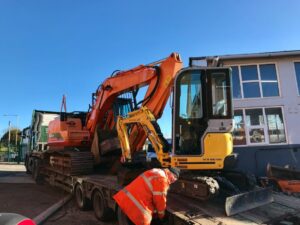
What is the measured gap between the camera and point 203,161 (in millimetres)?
6215

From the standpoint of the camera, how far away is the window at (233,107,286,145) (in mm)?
15516

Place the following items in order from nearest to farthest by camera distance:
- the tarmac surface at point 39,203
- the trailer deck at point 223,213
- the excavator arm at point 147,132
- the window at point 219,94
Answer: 1. the trailer deck at point 223,213
2. the window at point 219,94
3. the excavator arm at point 147,132
4. the tarmac surface at point 39,203

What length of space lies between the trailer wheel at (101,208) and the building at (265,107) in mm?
8730

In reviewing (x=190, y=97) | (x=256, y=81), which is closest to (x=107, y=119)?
(x=190, y=97)

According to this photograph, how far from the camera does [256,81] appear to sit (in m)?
16.2

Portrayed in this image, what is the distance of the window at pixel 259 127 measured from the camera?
15.5 metres

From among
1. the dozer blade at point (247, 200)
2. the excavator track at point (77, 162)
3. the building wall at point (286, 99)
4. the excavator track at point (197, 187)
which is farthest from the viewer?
the building wall at point (286, 99)

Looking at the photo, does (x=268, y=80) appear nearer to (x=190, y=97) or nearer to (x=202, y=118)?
(x=190, y=97)

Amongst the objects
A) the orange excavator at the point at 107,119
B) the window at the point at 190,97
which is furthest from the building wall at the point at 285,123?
the window at the point at 190,97

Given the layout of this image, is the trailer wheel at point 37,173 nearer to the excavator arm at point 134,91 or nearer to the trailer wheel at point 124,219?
the excavator arm at point 134,91

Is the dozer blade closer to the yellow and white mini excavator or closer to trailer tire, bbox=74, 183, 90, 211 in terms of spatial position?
the yellow and white mini excavator

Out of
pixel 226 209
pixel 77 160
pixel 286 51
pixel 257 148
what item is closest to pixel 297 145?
pixel 257 148

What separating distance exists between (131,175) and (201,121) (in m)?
2.23

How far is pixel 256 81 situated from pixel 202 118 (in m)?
10.7
